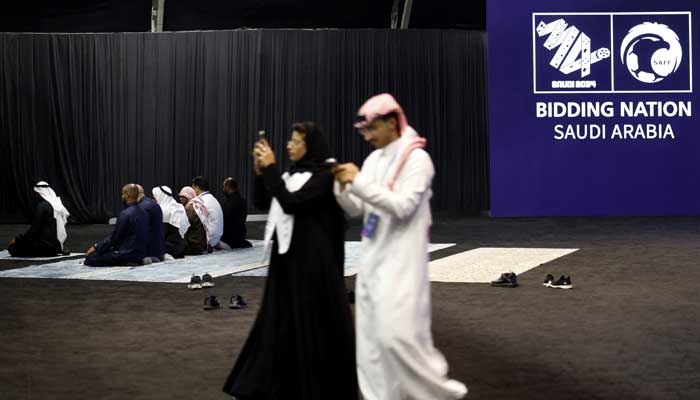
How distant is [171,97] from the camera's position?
16703 mm

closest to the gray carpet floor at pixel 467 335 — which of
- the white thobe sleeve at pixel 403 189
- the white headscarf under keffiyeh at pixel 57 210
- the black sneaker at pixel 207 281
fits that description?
the black sneaker at pixel 207 281

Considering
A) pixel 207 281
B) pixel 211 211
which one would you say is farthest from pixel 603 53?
pixel 207 281

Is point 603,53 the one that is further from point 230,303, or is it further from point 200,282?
point 230,303

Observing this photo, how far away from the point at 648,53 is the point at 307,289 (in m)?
13.0

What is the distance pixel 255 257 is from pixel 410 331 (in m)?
7.33

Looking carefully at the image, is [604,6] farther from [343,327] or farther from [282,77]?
[343,327]

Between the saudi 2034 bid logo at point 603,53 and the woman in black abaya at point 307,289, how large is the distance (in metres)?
12.2

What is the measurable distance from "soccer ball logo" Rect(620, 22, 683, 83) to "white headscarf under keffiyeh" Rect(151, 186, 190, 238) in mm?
8187

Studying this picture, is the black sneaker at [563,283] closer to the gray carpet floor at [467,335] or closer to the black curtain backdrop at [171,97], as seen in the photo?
the gray carpet floor at [467,335]

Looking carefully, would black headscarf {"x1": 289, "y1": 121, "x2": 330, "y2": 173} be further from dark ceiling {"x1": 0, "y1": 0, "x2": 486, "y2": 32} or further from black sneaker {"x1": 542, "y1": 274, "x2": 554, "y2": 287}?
dark ceiling {"x1": 0, "y1": 0, "x2": 486, "y2": 32}

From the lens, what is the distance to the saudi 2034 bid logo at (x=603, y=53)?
603 inches

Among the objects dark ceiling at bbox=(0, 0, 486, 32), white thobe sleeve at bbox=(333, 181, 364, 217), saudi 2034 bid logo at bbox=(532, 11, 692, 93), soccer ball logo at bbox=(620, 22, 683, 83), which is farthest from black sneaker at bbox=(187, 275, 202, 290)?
dark ceiling at bbox=(0, 0, 486, 32)

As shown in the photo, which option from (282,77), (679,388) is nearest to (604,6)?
(282,77)

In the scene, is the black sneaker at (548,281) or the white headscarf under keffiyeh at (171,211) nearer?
the black sneaker at (548,281)
